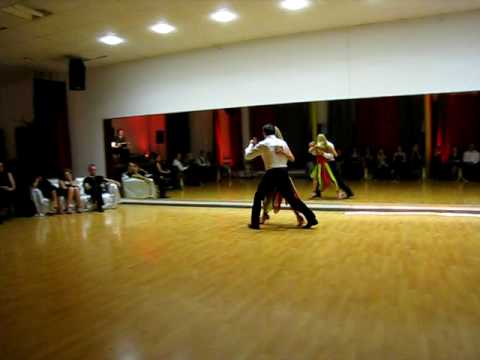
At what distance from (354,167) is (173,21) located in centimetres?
417

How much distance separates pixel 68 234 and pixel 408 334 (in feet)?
16.1

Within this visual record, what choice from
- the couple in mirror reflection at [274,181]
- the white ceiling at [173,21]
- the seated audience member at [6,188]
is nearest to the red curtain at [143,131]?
the white ceiling at [173,21]

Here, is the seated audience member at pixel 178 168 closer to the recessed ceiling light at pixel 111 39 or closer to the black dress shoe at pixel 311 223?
the recessed ceiling light at pixel 111 39

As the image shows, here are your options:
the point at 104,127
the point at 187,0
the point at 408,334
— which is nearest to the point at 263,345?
the point at 408,334

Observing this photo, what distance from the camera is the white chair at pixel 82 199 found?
7.84 meters

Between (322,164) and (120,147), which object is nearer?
(322,164)

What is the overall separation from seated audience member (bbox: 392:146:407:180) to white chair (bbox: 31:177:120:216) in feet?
18.1

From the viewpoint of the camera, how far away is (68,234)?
231 inches

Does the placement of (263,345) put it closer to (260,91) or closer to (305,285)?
(305,285)

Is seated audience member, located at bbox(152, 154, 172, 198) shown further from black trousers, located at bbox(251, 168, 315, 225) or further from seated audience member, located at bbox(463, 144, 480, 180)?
seated audience member, located at bbox(463, 144, 480, 180)

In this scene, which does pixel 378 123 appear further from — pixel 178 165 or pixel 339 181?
pixel 178 165

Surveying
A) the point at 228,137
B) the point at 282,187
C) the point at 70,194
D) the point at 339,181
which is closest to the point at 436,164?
the point at 339,181

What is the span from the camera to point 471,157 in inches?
279

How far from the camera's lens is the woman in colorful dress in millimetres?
7398
